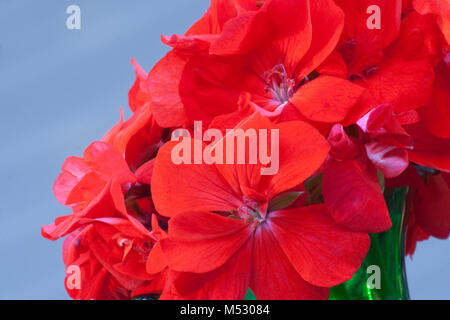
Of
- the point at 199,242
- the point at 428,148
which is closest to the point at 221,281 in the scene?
the point at 199,242

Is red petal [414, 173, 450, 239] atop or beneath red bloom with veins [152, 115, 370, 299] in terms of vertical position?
atop

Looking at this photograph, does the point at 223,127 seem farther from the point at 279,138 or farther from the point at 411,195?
the point at 411,195

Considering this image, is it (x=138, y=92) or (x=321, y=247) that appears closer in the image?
(x=321, y=247)

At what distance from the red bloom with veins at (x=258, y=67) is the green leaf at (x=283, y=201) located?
36 millimetres

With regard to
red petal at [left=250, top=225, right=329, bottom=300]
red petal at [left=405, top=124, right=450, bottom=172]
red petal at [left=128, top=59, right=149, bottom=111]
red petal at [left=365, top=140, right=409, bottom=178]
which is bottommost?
red petal at [left=250, top=225, right=329, bottom=300]

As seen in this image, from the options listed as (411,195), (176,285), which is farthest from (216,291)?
(411,195)

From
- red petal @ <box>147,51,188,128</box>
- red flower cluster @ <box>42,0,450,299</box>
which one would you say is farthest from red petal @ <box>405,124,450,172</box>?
red petal @ <box>147,51,188,128</box>

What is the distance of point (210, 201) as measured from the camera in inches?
11.7

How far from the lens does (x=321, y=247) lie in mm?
283

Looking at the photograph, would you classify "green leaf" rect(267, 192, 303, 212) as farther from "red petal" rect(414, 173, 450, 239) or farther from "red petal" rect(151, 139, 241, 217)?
"red petal" rect(414, 173, 450, 239)

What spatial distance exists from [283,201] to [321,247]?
0.03 m

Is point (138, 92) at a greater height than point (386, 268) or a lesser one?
greater

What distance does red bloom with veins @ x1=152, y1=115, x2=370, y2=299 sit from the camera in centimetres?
28

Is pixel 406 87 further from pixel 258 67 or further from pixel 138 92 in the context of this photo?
pixel 138 92
